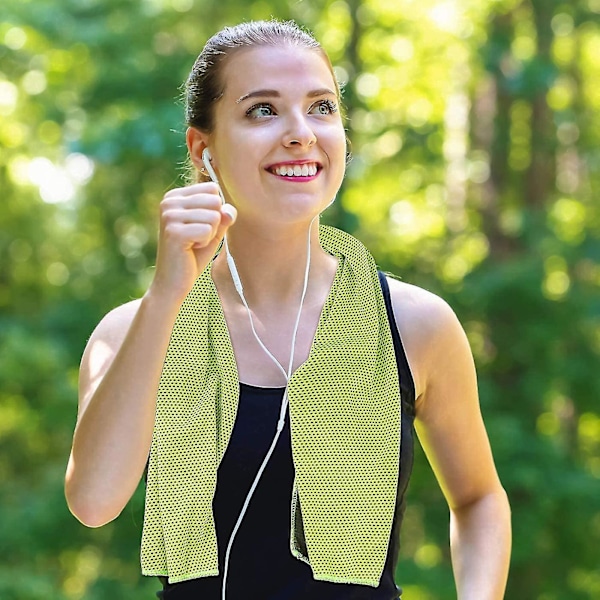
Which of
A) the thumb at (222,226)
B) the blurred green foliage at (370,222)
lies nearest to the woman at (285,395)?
the thumb at (222,226)

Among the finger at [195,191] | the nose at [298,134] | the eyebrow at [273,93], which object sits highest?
the eyebrow at [273,93]

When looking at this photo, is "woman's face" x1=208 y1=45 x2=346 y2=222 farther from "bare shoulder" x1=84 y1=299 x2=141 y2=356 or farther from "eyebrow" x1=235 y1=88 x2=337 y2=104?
"bare shoulder" x1=84 y1=299 x2=141 y2=356

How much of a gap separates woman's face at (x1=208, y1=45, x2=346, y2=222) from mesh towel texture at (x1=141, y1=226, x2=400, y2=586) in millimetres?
217

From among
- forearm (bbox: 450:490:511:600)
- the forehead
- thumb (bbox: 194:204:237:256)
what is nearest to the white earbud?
the forehead

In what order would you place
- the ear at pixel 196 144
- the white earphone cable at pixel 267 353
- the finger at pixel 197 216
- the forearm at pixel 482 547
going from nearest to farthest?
the finger at pixel 197 216, the white earphone cable at pixel 267 353, the forearm at pixel 482 547, the ear at pixel 196 144

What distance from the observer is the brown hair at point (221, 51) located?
1.67m

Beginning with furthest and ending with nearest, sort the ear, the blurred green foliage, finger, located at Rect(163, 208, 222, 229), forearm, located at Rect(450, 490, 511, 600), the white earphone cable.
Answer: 1. the blurred green foliage
2. the ear
3. forearm, located at Rect(450, 490, 511, 600)
4. the white earphone cable
5. finger, located at Rect(163, 208, 222, 229)

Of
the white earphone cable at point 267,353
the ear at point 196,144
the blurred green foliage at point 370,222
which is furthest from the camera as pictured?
the blurred green foliage at point 370,222

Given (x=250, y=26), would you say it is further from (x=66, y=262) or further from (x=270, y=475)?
(x=66, y=262)

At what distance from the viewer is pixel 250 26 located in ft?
5.68

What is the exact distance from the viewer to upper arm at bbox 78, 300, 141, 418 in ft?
5.05

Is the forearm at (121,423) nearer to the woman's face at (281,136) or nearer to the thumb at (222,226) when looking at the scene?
the thumb at (222,226)

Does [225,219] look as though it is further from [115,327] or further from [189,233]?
[115,327]

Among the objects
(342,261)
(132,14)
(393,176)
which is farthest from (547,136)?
(342,261)
